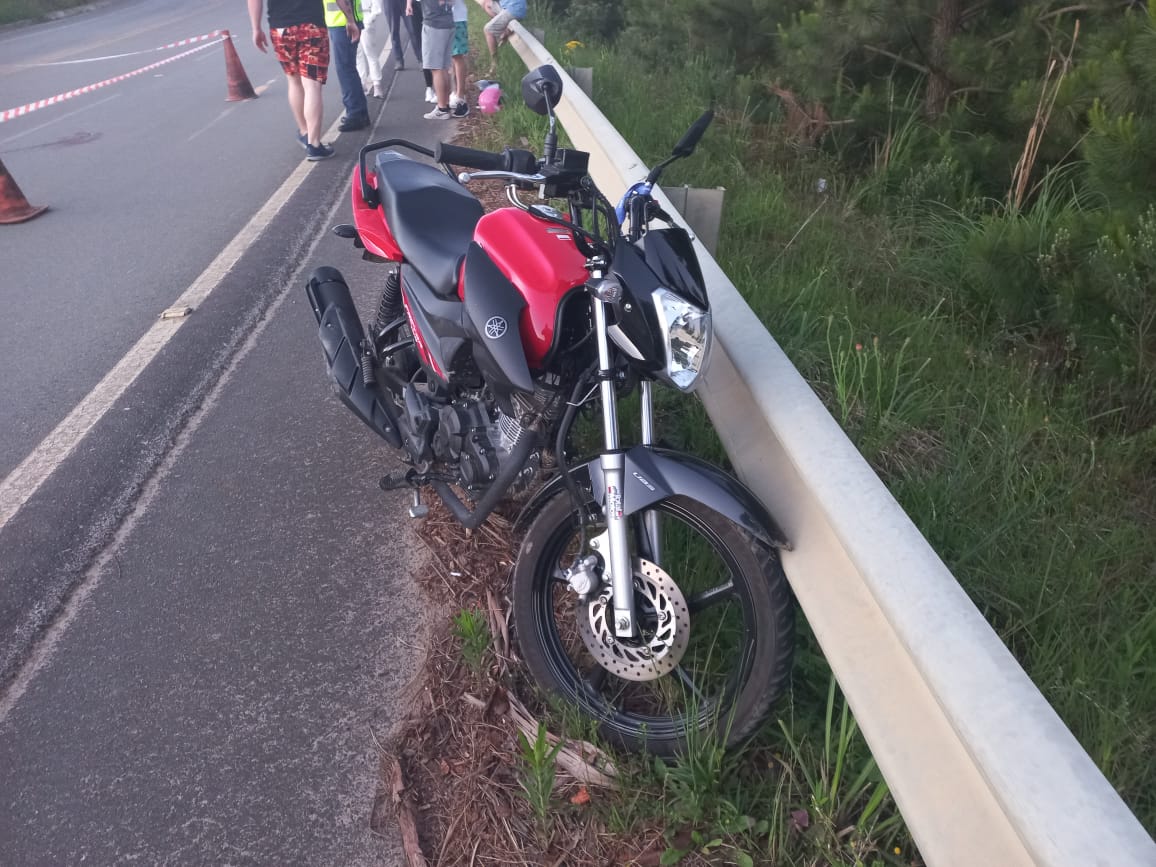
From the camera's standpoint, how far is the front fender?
1.93 m

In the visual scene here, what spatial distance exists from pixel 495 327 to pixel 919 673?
1310 millimetres

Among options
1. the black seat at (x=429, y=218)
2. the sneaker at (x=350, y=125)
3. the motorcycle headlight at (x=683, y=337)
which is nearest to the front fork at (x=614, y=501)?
the motorcycle headlight at (x=683, y=337)

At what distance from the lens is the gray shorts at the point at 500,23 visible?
9426mm

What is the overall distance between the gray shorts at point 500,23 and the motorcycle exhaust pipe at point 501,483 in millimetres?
8189

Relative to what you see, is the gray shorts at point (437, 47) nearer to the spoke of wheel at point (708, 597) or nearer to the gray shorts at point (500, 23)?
the gray shorts at point (500, 23)

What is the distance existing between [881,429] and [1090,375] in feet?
2.78

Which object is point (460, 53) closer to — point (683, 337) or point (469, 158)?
point (469, 158)

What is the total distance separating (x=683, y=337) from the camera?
1.93 meters

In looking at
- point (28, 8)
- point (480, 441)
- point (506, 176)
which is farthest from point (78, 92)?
point (28, 8)

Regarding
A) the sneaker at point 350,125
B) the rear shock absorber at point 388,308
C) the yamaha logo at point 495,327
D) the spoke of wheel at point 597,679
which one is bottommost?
the sneaker at point 350,125

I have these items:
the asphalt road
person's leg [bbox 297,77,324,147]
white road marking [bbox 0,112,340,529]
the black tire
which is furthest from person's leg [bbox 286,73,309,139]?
the black tire

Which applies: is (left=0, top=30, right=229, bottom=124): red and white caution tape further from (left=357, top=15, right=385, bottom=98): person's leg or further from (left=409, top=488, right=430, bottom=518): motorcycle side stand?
(left=409, top=488, right=430, bottom=518): motorcycle side stand

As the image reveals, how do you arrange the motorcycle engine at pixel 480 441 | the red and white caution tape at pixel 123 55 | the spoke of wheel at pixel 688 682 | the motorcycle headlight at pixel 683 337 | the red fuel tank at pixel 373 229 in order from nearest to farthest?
the motorcycle headlight at pixel 683 337, the spoke of wheel at pixel 688 682, the motorcycle engine at pixel 480 441, the red fuel tank at pixel 373 229, the red and white caution tape at pixel 123 55

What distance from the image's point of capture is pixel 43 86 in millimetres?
13484
